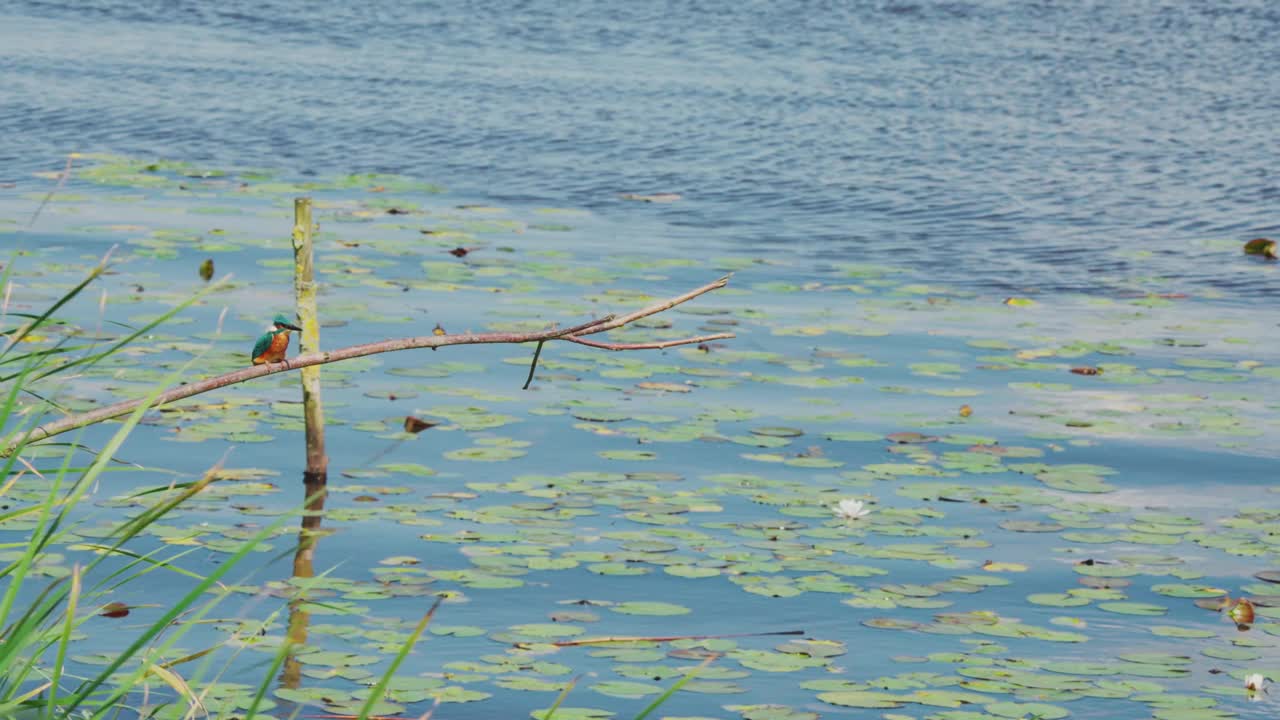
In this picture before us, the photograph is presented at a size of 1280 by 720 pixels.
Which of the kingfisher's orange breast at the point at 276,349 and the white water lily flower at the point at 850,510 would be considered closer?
the kingfisher's orange breast at the point at 276,349

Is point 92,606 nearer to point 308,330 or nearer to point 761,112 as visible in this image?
point 308,330

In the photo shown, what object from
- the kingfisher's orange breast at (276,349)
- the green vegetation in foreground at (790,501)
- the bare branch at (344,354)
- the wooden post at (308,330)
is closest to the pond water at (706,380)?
the green vegetation in foreground at (790,501)

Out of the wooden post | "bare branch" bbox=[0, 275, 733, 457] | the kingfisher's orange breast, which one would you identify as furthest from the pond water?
the kingfisher's orange breast

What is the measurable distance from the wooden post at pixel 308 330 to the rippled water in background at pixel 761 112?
244 inches

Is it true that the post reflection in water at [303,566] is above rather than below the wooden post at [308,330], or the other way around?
below

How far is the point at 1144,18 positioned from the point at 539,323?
20.1 m

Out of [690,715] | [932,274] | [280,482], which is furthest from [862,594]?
[932,274]

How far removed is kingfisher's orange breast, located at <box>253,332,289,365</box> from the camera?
247 inches

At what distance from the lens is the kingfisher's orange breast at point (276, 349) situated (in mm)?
6265

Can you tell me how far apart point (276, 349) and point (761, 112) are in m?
13.6

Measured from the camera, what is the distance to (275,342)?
6.30m

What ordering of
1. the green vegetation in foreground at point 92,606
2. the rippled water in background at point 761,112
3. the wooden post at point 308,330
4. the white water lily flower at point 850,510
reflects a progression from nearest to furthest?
the green vegetation in foreground at point 92,606, the wooden post at point 308,330, the white water lily flower at point 850,510, the rippled water in background at point 761,112

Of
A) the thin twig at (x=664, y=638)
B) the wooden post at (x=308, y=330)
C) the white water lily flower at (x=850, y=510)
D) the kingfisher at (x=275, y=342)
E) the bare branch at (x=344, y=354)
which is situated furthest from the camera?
the white water lily flower at (x=850, y=510)

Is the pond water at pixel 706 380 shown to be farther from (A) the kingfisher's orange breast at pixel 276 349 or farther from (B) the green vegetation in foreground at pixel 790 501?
(A) the kingfisher's orange breast at pixel 276 349
